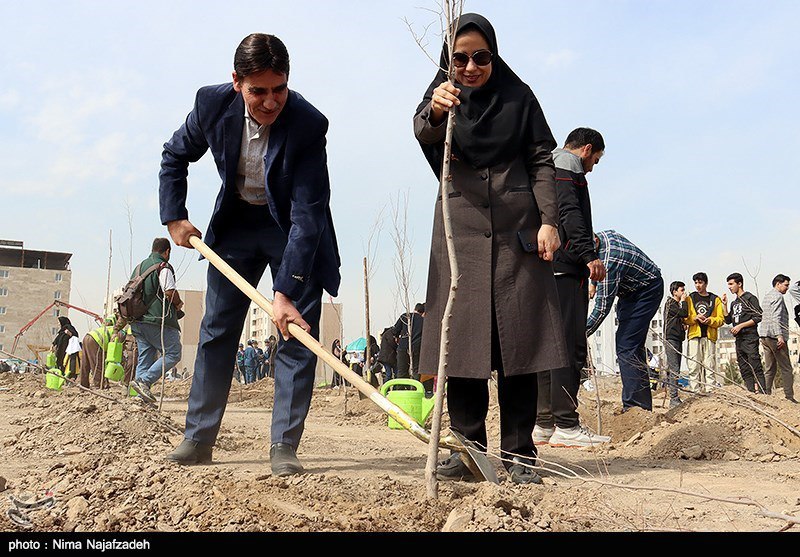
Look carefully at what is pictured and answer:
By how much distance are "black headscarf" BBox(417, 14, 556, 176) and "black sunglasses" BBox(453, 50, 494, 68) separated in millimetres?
53

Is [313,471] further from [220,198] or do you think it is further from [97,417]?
[97,417]

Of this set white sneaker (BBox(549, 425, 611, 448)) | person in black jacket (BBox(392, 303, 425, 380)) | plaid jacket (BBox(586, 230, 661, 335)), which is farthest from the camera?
person in black jacket (BBox(392, 303, 425, 380))

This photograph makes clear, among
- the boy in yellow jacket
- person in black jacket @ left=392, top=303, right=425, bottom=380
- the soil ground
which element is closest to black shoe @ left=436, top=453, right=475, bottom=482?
the soil ground

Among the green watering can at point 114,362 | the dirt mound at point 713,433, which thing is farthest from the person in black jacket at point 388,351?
the dirt mound at point 713,433

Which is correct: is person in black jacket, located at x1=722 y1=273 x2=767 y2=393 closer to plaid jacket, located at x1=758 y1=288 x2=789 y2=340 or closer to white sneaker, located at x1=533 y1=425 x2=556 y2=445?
plaid jacket, located at x1=758 y1=288 x2=789 y2=340

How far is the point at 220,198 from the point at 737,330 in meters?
8.86

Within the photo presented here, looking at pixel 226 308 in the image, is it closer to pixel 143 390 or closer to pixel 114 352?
pixel 143 390

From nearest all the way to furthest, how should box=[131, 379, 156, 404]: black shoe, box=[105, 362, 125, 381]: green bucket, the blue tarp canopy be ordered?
box=[131, 379, 156, 404]: black shoe
box=[105, 362, 125, 381]: green bucket
the blue tarp canopy

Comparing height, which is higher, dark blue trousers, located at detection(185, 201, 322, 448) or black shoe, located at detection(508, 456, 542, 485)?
dark blue trousers, located at detection(185, 201, 322, 448)

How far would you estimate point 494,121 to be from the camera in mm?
3238

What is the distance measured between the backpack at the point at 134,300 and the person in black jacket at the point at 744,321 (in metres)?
7.44

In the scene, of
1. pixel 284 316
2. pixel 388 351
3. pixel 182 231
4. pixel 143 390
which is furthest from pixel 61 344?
pixel 284 316

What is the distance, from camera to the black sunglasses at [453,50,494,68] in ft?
10.2

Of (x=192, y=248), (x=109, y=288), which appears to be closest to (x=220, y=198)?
(x=192, y=248)
